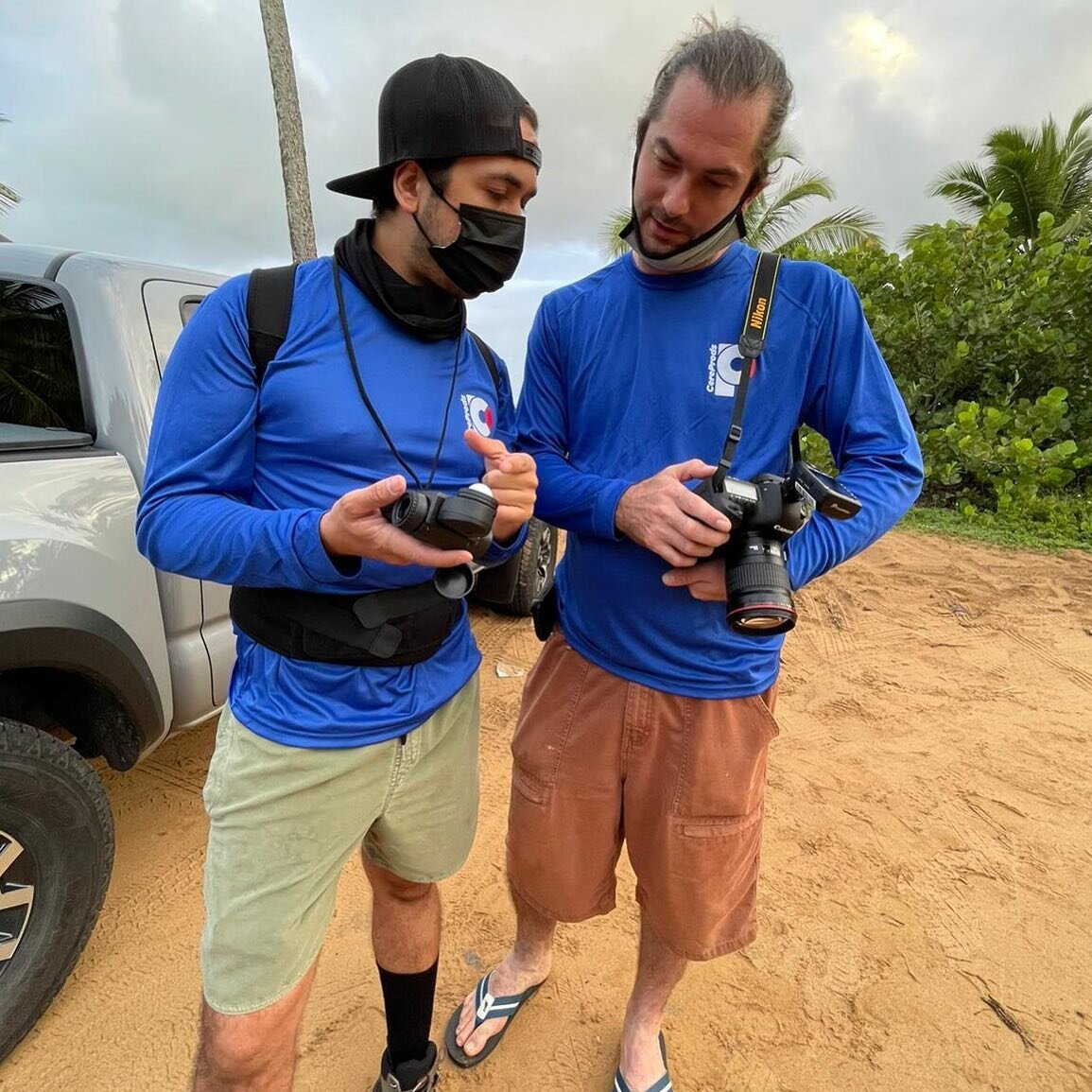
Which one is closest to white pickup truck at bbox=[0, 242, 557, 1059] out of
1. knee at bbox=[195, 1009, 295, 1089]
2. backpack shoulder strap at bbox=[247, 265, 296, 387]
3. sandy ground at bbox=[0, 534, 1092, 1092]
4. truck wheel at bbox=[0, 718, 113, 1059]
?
truck wheel at bbox=[0, 718, 113, 1059]

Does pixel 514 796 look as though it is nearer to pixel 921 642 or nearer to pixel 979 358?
pixel 921 642

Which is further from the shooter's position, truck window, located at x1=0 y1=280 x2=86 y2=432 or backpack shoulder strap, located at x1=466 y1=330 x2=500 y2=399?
truck window, located at x1=0 y1=280 x2=86 y2=432

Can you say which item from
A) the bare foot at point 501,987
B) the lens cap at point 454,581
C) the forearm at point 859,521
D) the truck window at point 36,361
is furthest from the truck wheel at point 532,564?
the lens cap at point 454,581

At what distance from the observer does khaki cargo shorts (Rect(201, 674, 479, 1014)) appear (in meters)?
1.33

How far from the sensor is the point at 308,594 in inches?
53.1

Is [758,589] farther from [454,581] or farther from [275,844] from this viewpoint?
[275,844]

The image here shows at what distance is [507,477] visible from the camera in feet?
4.30

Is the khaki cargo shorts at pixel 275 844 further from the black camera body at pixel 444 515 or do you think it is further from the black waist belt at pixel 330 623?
the black camera body at pixel 444 515

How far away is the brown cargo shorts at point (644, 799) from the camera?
166 centimetres

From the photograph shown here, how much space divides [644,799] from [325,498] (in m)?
1.04

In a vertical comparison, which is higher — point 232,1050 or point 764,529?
point 764,529

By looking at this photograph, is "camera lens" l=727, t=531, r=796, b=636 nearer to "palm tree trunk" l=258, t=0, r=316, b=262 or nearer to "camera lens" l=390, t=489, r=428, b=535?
"camera lens" l=390, t=489, r=428, b=535

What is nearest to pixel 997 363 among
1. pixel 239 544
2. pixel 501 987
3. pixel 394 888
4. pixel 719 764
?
pixel 719 764

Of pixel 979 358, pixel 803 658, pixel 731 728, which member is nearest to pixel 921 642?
pixel 803 658
